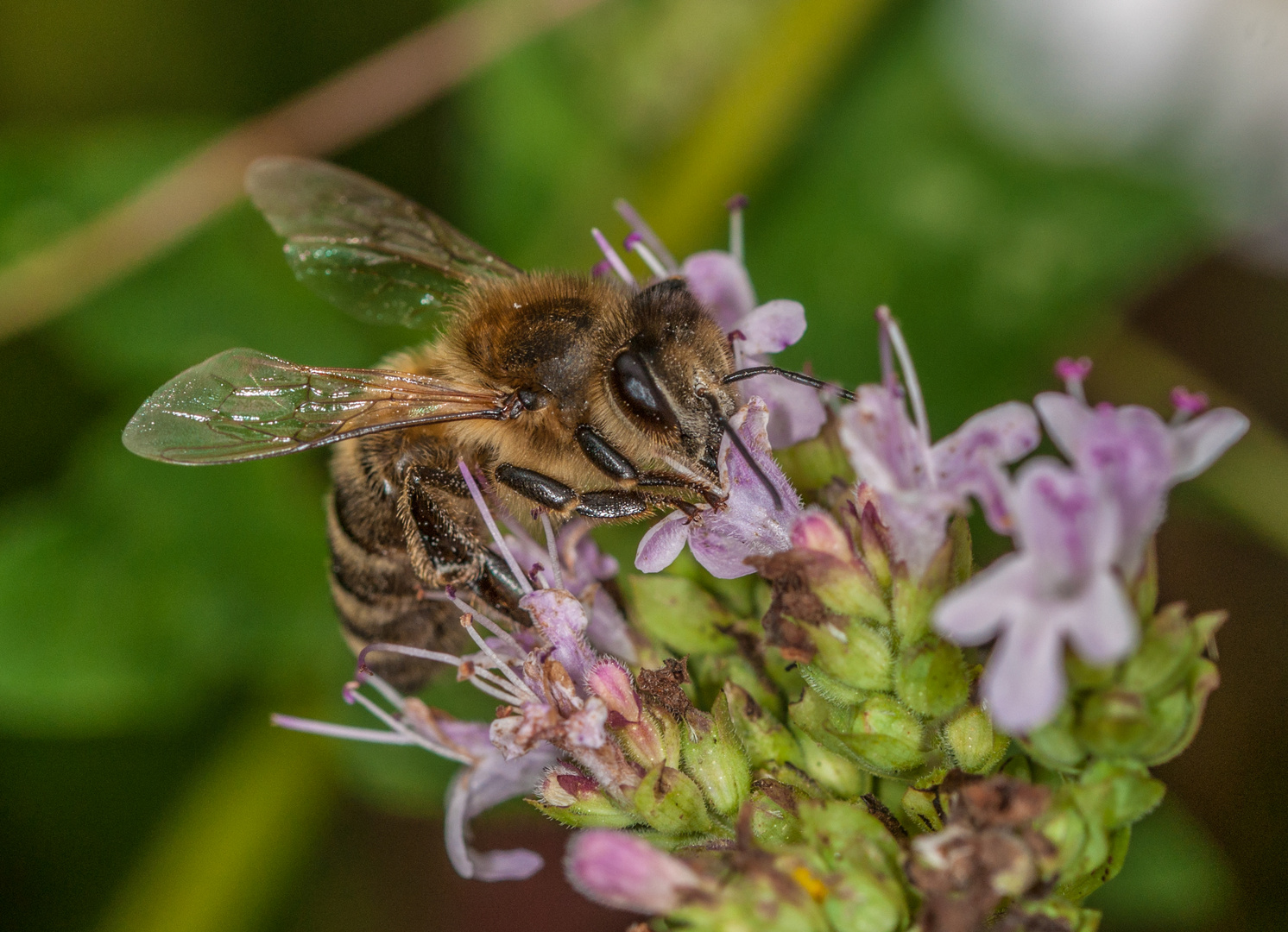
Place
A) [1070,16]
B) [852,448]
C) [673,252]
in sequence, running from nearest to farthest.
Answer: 1. [852,448]
2. [673,252]
3. [1070,16]

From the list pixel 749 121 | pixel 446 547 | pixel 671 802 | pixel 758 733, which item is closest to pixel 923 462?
pixel 758 733

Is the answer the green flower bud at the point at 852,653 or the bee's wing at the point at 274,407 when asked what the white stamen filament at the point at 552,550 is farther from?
the green flower bud at the point at 852,653

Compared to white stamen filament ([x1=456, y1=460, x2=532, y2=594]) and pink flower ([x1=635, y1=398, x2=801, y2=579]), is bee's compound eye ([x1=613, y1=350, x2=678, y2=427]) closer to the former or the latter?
pink flower ([x1=635, y1=398, x2=801, y2=579])

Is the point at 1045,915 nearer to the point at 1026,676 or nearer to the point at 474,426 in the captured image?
the point at 1026,676

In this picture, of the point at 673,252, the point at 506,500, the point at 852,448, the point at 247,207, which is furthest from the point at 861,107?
the point at 852,448

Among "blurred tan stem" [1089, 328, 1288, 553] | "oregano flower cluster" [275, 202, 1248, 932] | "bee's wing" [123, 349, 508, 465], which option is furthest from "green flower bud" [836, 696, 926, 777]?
"blurred tan stem" [1089, 328, 1288, 553]

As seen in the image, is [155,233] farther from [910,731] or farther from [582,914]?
[910,731]

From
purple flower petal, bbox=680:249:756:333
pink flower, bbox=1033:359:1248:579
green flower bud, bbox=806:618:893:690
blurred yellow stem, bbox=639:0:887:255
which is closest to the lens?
pink flower, bbox=1033:359:1248:579
